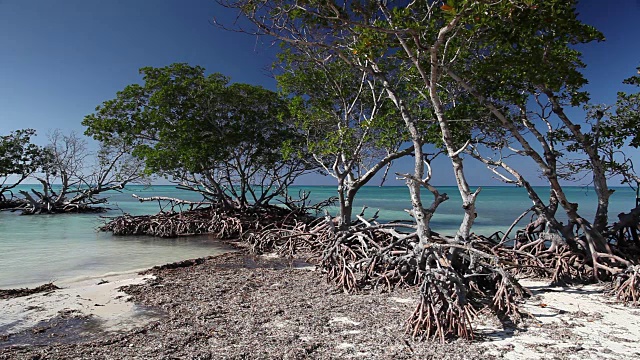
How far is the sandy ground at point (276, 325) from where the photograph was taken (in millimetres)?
3527

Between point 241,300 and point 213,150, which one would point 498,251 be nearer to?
point 241,300

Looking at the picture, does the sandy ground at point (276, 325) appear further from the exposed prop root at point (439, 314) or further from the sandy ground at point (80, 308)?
the exposed prop root at point (439, 314)

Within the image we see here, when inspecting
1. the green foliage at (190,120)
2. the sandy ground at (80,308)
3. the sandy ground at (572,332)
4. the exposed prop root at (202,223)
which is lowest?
the sandy ground at (80,308)

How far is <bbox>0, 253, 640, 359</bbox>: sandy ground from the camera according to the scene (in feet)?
11.6

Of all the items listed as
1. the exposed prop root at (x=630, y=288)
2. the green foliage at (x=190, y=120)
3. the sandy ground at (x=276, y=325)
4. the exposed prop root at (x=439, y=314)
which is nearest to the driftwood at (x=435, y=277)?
the exposed prop root at (x=439, y=314)

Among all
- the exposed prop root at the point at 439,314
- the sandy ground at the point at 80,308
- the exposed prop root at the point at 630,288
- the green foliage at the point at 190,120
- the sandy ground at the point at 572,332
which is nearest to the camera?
the sandy ground at the point at 572,332

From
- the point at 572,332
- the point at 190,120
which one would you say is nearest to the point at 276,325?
the point at 572,332

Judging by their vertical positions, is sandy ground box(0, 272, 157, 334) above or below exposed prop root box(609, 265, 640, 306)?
below

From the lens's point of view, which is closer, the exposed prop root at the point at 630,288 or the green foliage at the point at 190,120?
the exposed prop root at the point at 630,288

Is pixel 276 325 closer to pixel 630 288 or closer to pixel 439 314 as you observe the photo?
pixel 439 314

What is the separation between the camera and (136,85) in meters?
12.8

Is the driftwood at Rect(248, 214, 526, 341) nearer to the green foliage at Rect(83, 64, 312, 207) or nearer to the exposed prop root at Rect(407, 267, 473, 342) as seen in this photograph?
the exposed prop root at Rect(407, 267, 473, 342)

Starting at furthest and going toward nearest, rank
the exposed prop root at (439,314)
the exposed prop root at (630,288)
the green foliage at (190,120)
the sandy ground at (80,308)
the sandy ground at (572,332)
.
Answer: the green foliage at (190,120), the exposed prop root at (630,288), the sandy ground at (80,308), the exposed prop root at (439,314), the sandy ground at (572,332)

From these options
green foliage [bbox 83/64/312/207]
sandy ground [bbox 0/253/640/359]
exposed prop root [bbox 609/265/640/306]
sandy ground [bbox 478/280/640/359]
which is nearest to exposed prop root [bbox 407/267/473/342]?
sandy ground [bbox 0/253/640/359]
